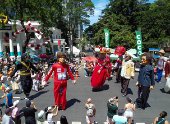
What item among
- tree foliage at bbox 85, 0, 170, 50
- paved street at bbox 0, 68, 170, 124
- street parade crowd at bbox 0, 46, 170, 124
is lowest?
paved street at bbox 0, 68, 170, 124

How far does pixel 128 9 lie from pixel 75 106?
22814 millimetres

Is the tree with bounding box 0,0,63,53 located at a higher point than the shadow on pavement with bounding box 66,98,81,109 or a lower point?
higher

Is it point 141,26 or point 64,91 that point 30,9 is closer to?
point 64,91

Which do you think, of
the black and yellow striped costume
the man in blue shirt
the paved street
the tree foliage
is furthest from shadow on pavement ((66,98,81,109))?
the tree foliage

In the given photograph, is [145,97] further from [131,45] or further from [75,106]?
[131,45]

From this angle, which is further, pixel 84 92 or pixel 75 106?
pixel 84 92

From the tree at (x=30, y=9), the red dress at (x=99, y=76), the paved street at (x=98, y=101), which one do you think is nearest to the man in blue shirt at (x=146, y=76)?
the paved street at (x=98, y=101)

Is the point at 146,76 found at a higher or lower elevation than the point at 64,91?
higher

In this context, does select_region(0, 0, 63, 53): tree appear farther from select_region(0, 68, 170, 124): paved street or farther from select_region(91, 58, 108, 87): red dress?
select_region(91, 58, 108, 87): red dress

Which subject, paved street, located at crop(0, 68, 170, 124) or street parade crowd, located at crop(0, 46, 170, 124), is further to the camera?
paved street, located at crop(0, 68, 170, 124)

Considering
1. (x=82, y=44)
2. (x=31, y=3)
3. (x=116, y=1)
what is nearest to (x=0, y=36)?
(x=31, y=3)

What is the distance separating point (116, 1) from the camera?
24000 mm

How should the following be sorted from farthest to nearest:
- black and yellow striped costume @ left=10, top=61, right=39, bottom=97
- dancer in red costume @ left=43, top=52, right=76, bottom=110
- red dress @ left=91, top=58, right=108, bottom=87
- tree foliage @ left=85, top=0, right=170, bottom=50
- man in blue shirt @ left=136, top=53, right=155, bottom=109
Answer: tree foliage @ left=85, top=0, right=170, bottom=50 < red dress @ left=91, top=58, right=108, bottom=87 < black and yellow striped costume @ left=10, top=61, right=39, bottom=97 < dancer in red costume @ left=43, top=52, right=76, bottom=110 < man in blue shirt @ left=136, top=53, right=155, bottom=109

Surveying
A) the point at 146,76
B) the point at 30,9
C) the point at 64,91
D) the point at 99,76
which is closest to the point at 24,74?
the point at 64,91
